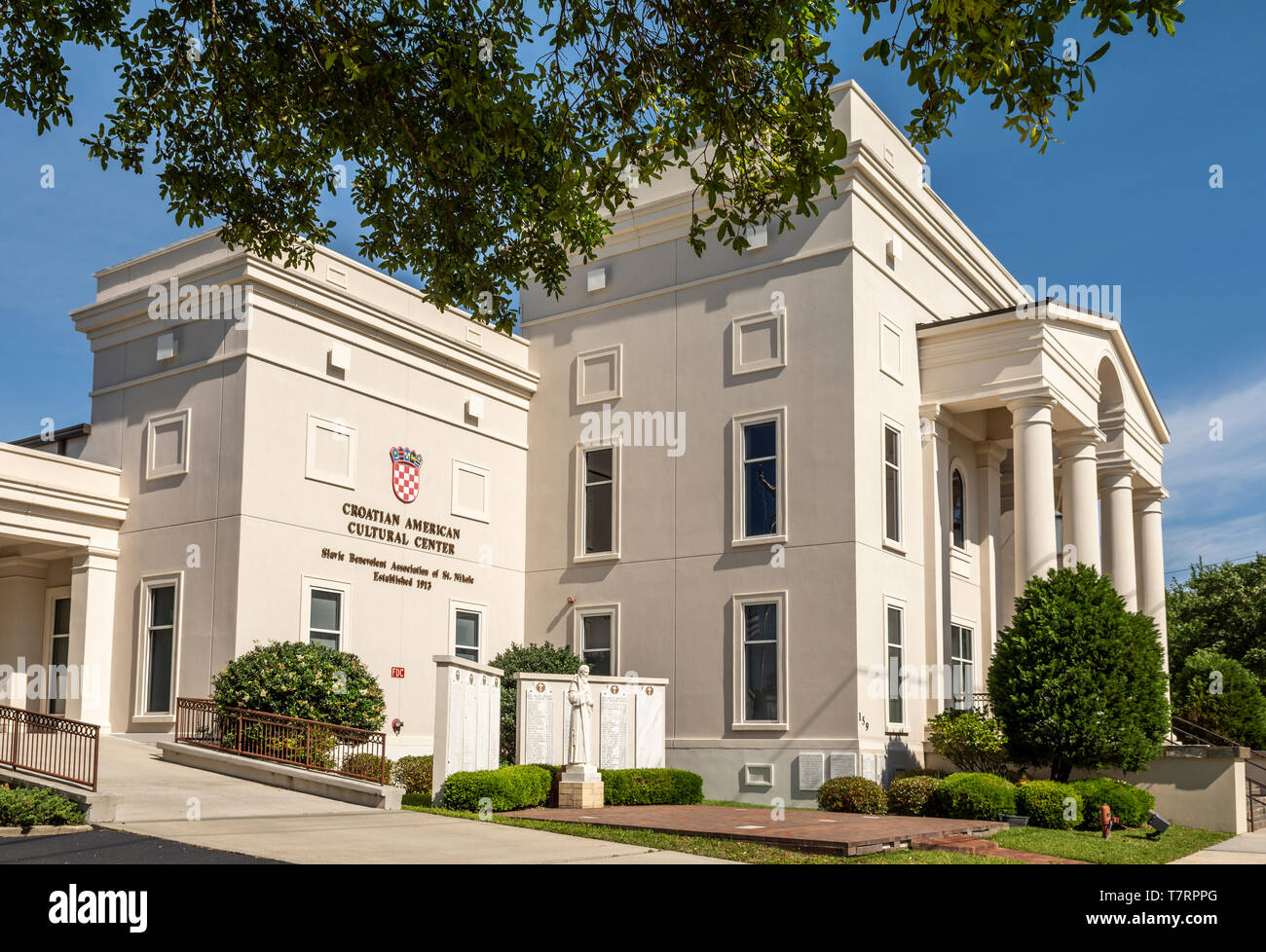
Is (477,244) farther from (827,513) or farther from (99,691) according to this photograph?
(99,691)

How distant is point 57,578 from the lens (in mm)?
25969

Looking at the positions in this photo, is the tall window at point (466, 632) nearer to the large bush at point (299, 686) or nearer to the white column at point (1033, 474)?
the large bush at point (299, 686)

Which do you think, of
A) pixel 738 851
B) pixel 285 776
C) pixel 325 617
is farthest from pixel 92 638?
pixel 738 851

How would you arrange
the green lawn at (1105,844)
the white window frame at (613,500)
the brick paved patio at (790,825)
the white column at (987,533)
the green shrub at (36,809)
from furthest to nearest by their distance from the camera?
1. the white column at (987,533)
2. the white window frame at (613,500)
3. the green lawn at (1105,844)
4. the brick paved patio at (790,825)
5. the green shrub at (36,809)

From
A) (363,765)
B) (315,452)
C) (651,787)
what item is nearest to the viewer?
(363,765)

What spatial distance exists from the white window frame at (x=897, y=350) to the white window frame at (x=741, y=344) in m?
2.04

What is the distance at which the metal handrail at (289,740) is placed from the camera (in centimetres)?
2025

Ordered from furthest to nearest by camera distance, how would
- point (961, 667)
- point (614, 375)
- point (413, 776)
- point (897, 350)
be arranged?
point (961, 667) → point (614, 375) → point (897, 350) → point (413, 776)

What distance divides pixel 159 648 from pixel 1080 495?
20.6m

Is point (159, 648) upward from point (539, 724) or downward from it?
upward

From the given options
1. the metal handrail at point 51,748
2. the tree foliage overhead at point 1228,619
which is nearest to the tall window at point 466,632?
the metal handrail at point 51,748

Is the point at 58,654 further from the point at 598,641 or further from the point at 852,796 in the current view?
the point at 852,796

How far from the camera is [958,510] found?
30.0 meters
